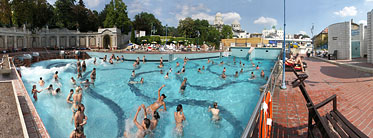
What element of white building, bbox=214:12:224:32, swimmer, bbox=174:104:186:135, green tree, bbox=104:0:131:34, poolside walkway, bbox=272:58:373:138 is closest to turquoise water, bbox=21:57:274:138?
swimmer, bbox=174:104:186:135

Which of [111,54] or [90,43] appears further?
[90,43]

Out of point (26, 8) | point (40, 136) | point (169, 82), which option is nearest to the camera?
point (40, 136)

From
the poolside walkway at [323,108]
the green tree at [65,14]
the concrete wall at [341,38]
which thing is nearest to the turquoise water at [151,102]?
the poolside walkway at [323,108]

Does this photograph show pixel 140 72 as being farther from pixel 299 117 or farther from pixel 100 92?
pixel 299 117

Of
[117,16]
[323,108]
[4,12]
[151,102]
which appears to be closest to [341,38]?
[323,108]

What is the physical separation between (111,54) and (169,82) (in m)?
13.5

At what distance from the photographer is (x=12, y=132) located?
5406mm

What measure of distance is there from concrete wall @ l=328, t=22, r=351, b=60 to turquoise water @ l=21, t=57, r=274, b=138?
8.37 meters

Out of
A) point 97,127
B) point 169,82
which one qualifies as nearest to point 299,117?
point 97,127

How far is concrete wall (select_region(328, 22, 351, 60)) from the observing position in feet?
52.6

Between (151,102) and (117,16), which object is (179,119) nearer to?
(151,102)

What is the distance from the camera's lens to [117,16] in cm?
4356

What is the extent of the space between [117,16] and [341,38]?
135 ft

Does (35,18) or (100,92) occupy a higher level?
(35,18)
